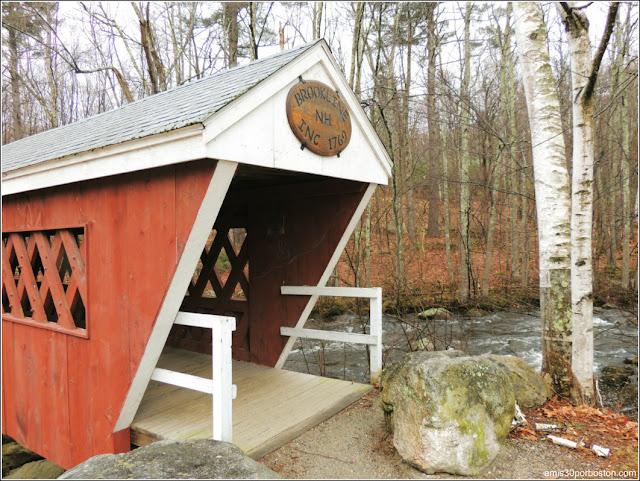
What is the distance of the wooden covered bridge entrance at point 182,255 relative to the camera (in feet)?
9.36

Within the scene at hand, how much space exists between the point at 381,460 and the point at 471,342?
6003 millimetres

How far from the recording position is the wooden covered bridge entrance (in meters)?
2.85

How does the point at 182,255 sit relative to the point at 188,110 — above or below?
below

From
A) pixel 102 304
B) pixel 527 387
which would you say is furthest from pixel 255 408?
pixel 527 387

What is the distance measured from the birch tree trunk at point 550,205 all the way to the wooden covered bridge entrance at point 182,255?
1.50 m

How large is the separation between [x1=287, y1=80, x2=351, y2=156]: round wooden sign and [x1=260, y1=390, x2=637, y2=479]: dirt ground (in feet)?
7.24

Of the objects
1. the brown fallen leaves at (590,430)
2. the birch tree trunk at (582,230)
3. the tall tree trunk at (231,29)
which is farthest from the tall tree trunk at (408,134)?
the brown fallen leaves at (590,430)

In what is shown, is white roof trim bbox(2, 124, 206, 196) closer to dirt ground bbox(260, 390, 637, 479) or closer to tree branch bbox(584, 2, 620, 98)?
dirt ground bbox(260, 390, 637, 479)

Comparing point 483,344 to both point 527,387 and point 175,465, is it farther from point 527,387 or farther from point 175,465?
point 175,465

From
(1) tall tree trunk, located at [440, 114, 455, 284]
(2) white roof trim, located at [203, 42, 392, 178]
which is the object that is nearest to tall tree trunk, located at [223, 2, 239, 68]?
(1) tall tree trunk, located at [440, 114, 455, 284]

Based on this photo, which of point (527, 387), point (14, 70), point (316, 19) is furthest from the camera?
point (14, 70)

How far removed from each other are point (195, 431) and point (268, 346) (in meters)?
1.73

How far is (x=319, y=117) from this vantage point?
136 inches

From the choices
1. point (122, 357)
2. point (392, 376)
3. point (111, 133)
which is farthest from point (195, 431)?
point (111, 133)
